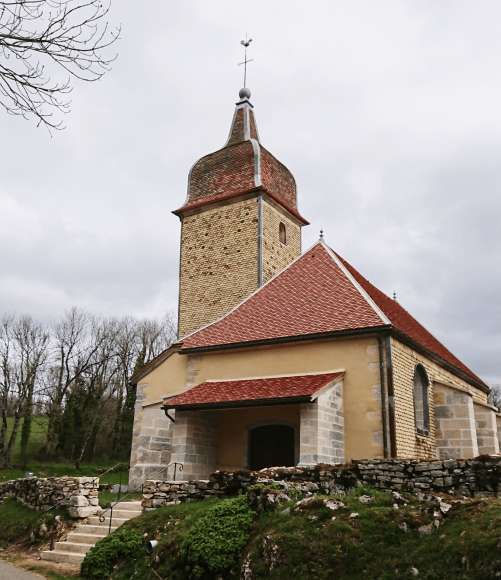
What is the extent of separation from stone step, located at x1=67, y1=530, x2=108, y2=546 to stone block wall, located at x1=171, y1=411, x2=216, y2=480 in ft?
10.3

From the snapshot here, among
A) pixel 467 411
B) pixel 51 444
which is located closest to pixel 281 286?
pixel 467 411

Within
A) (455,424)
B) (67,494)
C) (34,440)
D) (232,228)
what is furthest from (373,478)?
(34,440)

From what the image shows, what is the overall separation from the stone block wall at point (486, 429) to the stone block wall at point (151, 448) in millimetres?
8812

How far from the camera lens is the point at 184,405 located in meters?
13.3

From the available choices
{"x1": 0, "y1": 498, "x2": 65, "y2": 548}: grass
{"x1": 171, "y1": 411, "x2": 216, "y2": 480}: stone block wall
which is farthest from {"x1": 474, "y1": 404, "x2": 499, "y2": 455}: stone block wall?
{"x1": 0, "y1": 498, "x2": 65, "y2": 548}: grass

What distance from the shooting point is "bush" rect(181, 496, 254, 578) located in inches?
275

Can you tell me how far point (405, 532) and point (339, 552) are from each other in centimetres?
74

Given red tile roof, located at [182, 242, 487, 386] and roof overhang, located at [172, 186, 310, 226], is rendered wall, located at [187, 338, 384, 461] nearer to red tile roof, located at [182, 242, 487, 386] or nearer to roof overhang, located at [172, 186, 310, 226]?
red tile roof, located at [182, 242, 487, 386]

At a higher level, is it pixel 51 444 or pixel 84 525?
pixel 51 444

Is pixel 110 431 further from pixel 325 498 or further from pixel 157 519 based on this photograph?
pixel 325 498

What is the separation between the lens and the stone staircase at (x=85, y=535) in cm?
966

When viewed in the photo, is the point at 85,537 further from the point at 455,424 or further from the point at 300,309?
the point at 455,424

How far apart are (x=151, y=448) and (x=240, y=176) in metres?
11.3

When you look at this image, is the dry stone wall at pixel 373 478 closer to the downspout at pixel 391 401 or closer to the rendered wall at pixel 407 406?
the downspout at pixel 391 401
